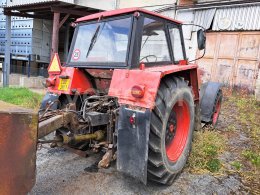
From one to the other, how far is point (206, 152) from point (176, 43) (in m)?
1.58

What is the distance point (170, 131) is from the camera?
305 centimetres

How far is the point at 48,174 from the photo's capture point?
2869 millimetres

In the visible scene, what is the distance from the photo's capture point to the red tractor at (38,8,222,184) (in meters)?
2.38

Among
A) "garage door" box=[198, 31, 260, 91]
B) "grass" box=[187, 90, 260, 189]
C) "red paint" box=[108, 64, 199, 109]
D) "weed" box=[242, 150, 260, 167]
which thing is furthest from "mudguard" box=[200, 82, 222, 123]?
"garage door" box=[198, 31, 260, 91]

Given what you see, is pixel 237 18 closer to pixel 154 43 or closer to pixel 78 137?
pixel 154 43

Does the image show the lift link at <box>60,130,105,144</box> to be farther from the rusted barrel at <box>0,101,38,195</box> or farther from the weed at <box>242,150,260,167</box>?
the weed at <box>242,150,260,167</box>

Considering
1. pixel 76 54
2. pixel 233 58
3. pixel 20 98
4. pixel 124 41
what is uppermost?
pixel 233 58

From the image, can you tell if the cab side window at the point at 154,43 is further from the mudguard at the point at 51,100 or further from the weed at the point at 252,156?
the weed at the point at 252,156

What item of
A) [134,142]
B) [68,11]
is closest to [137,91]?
[134,142]

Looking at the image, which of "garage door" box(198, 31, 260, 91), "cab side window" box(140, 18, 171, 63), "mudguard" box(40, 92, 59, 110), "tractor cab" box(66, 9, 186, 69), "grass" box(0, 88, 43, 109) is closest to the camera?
"tractor cab" box(66, 9, 186, 69)

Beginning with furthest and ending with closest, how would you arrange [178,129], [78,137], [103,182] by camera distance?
[178,129] → [103,182] → [78,137]

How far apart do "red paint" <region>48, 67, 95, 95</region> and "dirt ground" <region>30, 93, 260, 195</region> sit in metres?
0.86

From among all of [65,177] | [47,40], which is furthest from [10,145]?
[47,40]

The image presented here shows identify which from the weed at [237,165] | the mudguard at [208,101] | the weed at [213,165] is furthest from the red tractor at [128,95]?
the weed at [237,165]
